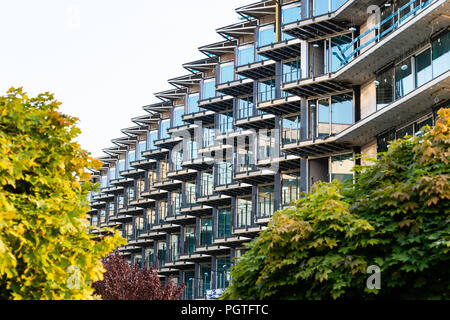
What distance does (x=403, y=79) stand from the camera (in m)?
33.8

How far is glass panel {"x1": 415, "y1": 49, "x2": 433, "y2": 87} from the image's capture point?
30969 mm

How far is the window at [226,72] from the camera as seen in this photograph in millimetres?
61219

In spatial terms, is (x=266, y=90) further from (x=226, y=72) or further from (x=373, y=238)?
(x=373, y=238)

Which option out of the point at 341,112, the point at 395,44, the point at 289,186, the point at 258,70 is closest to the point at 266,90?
the point at 258,70

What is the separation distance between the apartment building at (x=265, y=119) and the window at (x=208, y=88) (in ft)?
0.44

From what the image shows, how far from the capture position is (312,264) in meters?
16.8

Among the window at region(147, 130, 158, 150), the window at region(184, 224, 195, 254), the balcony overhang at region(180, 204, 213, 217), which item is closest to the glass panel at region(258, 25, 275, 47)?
the balcony overhang at region(180, 204, 213, 217)

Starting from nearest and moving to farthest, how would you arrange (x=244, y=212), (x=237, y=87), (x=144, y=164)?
(x=244, y=212), (x=237, y=87), (x=144, y=164)

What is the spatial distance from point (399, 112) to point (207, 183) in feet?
105

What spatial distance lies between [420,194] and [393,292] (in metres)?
2.19

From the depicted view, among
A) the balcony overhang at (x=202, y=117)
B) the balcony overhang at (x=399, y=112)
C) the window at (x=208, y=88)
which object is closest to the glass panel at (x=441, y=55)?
the balcony overhang at (x=399, y=112)

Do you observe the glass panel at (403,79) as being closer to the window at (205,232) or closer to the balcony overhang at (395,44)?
the balcony overhang at (395,44)

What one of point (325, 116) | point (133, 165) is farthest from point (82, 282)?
point (133, 165)

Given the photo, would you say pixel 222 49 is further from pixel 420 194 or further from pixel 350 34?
pixel 420 194
